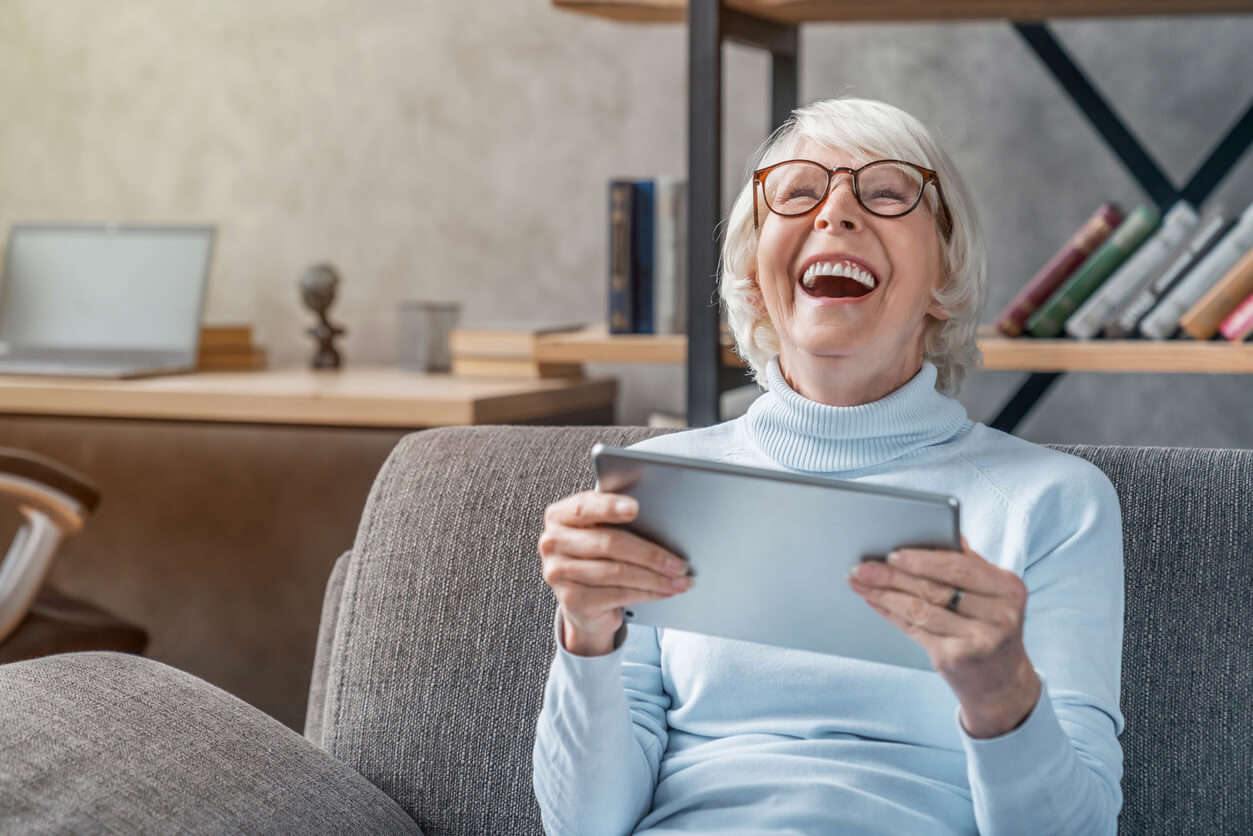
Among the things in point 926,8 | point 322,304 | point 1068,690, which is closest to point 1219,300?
point 926,8

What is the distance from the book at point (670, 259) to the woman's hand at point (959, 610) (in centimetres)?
133

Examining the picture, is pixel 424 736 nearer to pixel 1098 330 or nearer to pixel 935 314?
pixel 935 314

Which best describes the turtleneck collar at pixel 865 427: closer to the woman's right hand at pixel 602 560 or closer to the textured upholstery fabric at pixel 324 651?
the woman's right hand at pixel 602 560

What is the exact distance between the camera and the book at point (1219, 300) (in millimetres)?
1759

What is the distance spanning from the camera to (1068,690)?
94 centimetres

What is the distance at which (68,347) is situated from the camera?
2.51 meters

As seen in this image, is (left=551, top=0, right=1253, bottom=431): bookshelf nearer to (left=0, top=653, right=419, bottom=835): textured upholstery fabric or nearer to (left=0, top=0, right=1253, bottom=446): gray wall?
(left=0, top=0, right=1253, bottom=446): gray wall

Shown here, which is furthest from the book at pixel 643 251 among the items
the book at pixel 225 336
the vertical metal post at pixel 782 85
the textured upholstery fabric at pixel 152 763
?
the textured upholstery fabric at pixel 152 763

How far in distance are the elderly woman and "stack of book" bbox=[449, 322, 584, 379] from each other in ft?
3.31

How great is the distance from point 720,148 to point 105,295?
130cm

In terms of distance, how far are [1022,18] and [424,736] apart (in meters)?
1.46

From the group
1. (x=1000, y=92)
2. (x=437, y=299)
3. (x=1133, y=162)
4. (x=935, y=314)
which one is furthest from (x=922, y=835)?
(x=437, y=299)

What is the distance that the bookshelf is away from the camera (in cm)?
181

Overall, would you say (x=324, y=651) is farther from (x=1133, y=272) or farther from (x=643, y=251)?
(x=1133, y=272)
